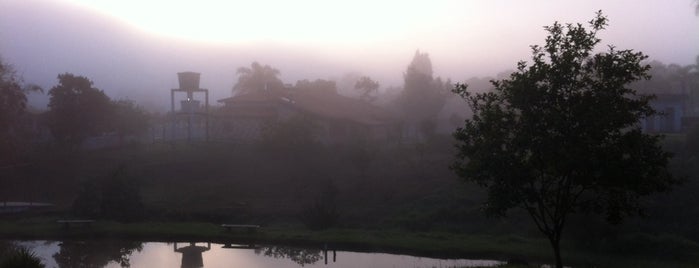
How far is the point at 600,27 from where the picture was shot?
17828 mm

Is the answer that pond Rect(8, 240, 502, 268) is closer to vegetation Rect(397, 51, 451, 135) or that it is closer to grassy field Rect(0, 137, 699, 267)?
grassy field Rect(0, 137, 699, 267)

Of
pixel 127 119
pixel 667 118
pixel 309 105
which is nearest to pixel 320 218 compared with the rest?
pixel 309 105

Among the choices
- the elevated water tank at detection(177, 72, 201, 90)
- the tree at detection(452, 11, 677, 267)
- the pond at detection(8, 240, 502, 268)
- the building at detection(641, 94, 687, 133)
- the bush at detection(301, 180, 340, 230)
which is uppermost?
the elevated water tank at detection(177, 72, 201, 90)

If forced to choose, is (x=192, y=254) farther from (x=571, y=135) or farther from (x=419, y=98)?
(x=419, y=98)

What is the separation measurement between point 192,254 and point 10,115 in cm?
2961

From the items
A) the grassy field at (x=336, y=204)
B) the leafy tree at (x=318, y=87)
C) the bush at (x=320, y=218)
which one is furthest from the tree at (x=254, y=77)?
the bush at (x=320, y=218)

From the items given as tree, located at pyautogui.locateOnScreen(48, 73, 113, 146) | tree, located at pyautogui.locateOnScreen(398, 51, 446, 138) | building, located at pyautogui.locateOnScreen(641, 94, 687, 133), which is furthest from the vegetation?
tree, located at pyautogui.locateOnScreen(48, 73, 113, 146)

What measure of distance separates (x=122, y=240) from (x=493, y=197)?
65.8ft

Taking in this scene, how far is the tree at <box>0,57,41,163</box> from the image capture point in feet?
168

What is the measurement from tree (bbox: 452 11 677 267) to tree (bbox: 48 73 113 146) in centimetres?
4693

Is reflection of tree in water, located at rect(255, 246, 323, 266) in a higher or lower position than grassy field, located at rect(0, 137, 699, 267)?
lower

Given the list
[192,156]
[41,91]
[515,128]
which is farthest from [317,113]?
[515,128]

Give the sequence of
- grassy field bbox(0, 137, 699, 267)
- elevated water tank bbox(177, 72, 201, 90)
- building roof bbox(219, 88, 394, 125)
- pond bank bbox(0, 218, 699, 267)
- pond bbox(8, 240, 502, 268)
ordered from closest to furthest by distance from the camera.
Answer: pond bbox(8, 240, 502, 268) < pond bank bbox(0, 218, 699, 267) < grassy field bbox(0, 137, 699, 267) < building roof bbox(219, 88, 394, 125) < elevated water tank bbox(177, 72, 201, 90)

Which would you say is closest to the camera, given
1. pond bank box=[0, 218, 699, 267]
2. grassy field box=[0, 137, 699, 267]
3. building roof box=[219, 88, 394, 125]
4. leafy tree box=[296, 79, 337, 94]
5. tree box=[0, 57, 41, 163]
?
pond bank box=[0, 218, 699, 267]
